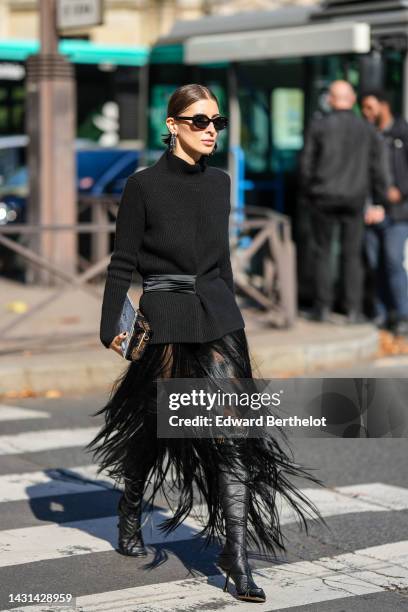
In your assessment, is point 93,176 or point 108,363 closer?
point 108,363

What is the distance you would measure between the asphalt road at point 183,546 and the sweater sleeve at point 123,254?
3.03 ft

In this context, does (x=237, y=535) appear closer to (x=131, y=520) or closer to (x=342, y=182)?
(x=131, y=520)

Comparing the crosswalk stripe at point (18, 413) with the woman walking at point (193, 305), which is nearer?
the woman walking at point (193, 305)

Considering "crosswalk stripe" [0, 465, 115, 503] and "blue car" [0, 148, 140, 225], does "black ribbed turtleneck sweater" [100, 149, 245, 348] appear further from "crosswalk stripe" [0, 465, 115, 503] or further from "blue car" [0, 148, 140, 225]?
"blue car" [0, 148, 140, 225]

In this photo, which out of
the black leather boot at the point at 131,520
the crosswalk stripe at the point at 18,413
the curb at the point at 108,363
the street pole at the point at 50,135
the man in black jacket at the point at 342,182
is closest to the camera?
the black leather boot at the point at 131,520

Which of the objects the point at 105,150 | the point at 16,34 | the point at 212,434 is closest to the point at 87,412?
the point at 212,434

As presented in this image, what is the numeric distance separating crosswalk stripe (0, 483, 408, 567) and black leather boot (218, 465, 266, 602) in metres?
0.70

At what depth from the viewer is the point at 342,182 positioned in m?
11.8

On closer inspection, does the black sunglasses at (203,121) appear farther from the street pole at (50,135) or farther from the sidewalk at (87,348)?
the street pole at (50,135)

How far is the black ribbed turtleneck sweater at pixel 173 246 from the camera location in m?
5.09

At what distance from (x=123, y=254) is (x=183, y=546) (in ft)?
4.54

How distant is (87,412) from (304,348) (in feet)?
7.37

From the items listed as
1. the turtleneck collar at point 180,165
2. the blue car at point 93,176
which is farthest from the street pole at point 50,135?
the turtleneck collar at point 180,165

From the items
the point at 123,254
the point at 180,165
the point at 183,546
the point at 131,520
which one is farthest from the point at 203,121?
the point at 183,546
